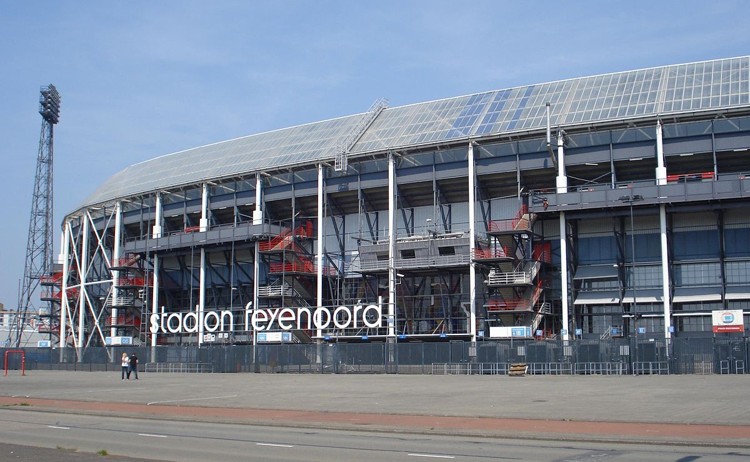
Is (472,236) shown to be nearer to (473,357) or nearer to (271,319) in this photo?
(473,357)

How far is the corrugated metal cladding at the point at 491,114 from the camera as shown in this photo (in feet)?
212

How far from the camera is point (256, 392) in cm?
3897

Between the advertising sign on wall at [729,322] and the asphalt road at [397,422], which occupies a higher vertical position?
the advertising sign on wall at [729,322]

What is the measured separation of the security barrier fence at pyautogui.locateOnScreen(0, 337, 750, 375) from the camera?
49188mm

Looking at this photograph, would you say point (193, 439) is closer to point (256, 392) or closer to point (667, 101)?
point (256, 392)

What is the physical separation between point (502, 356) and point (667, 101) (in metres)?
25.1

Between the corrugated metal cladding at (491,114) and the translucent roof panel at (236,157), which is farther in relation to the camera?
the translucent roof panel at (236,157)

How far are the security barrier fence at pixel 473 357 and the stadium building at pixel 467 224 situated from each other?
28.9 ft

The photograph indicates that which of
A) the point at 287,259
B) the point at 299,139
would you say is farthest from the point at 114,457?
the point at 299,139

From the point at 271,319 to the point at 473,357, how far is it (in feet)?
87.8

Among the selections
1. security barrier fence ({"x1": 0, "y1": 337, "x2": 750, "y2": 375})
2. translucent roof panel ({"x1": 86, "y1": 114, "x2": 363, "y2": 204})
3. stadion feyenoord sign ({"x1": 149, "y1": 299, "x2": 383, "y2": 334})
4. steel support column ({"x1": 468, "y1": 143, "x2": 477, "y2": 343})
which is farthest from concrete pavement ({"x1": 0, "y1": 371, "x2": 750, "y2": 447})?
translucent roof panel ({"x1": 86, "y1": 114, "x2": 363, "y2": 204})

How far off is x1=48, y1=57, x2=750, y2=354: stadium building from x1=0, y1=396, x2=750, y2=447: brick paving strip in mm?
38057

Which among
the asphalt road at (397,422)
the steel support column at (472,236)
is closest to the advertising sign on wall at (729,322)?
the asphalt road at (397,422)

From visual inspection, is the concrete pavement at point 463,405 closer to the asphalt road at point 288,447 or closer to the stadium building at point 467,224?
the asphalt road at point 288,447
